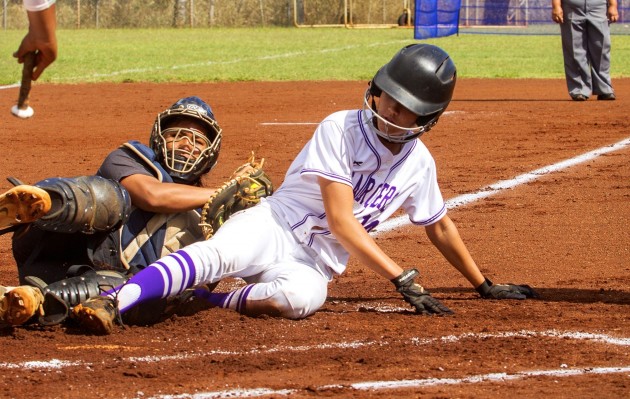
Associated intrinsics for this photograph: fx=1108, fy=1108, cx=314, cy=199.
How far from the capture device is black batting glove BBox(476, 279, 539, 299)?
16.0 ft

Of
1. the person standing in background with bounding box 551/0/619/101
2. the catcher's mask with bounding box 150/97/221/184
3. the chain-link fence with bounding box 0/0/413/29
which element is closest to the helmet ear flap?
the catcher's mask with bounding box 150/97/221/184

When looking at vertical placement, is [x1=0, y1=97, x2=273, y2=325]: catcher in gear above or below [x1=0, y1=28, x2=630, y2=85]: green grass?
above

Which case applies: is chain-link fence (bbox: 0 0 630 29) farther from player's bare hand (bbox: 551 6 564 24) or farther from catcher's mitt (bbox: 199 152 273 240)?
catcher's mitt (bbox: 199 152 273 240)

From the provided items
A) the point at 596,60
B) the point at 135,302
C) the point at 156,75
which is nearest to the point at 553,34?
the point at 156,75

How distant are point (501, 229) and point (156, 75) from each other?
11874 mm

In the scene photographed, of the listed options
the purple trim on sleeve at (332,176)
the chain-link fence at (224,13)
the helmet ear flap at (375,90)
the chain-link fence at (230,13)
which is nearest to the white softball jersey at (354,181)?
the purple trim on sleeve at (332,176)

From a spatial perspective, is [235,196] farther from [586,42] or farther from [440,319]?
[586,42]

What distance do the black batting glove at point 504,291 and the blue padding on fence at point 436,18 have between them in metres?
22.8

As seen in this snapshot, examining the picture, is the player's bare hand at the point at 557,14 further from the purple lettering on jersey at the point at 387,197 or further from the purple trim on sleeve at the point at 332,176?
the purple trim on sleeve at the point at 332,176

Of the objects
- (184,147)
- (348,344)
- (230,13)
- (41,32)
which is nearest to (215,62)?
(184,147)

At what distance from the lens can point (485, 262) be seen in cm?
578

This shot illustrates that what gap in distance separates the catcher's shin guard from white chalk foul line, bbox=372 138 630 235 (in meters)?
2.43

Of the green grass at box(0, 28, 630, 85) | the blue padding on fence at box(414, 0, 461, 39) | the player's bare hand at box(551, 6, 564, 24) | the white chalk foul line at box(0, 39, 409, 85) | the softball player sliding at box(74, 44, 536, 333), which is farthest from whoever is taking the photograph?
the blue padding on fence at box(414, 0, 461, 39)

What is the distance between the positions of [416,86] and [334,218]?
2.04ft
